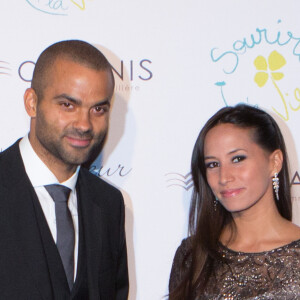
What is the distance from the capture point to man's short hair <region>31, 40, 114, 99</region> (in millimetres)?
1935

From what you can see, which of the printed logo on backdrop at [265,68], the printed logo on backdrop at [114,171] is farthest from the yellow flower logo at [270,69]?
the printed logo on backdrop at [114,171]

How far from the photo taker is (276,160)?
7.12ft

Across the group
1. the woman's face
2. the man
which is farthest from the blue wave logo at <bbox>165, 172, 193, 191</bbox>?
the man

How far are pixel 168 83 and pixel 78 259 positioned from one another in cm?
79

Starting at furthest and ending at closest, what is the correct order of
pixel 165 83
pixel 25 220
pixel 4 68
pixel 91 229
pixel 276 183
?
pixel 165 83, pixel 4 68, pixel 276 183, pixel 91 229, pixel 25 220

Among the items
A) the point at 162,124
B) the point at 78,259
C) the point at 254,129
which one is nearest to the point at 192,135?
the point at 162,124

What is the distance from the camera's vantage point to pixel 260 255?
6.84 feet

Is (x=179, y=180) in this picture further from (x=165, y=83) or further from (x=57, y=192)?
(x=57, y=192)

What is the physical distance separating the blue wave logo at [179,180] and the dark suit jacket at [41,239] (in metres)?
0.26

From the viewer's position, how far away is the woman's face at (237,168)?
209 centimetres

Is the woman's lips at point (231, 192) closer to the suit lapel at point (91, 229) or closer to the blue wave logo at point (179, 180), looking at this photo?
the blue wave logo at point (179, 180)

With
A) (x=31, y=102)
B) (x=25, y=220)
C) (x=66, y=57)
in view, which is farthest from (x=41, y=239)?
(x=66, y=57)

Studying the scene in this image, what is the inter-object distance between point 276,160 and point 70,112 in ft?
2.39

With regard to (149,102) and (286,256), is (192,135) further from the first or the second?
(286,256)
